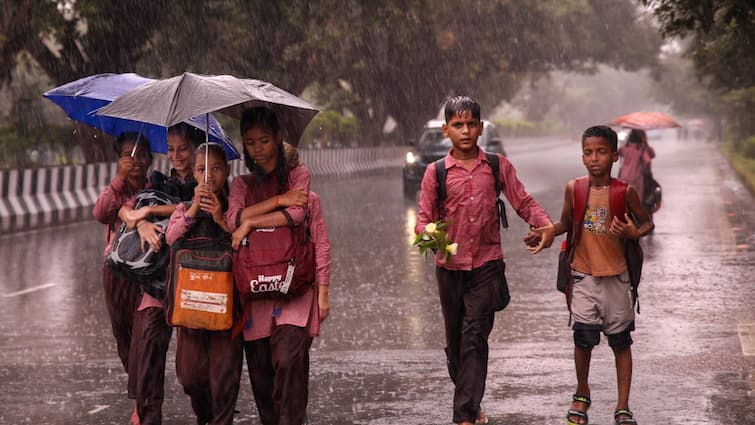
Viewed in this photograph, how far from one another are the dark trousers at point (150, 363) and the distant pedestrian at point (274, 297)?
597mm

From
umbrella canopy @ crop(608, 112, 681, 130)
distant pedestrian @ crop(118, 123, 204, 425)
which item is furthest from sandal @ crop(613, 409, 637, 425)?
umbrella canopy @ crop(608, 112, 681, 130)

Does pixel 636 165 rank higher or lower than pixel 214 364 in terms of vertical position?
higher

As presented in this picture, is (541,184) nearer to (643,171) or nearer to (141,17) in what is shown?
(141,17)

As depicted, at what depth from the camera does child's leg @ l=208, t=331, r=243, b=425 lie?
220 inches

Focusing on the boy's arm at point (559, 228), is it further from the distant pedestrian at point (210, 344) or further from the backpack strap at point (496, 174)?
the distant pedestrian at point (210, 344)

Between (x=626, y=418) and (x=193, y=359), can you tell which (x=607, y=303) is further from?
(x=193, y=359)

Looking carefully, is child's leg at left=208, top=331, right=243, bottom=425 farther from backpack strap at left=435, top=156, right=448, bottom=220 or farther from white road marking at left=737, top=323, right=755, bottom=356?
white road marking at left=737, top=323, right=755, bottom=356

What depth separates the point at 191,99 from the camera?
523 cm

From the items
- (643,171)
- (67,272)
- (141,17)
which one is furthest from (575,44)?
(67,272)

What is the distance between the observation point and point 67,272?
13586 millimetres

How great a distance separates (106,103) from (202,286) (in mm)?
1426

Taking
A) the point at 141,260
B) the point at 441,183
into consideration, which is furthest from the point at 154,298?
A: the point at 441,183

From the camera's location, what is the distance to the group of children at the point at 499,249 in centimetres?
616

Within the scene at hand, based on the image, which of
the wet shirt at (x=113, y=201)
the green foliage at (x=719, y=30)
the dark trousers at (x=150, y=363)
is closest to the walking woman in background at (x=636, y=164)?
the green foliage at (x=719, y=30)
